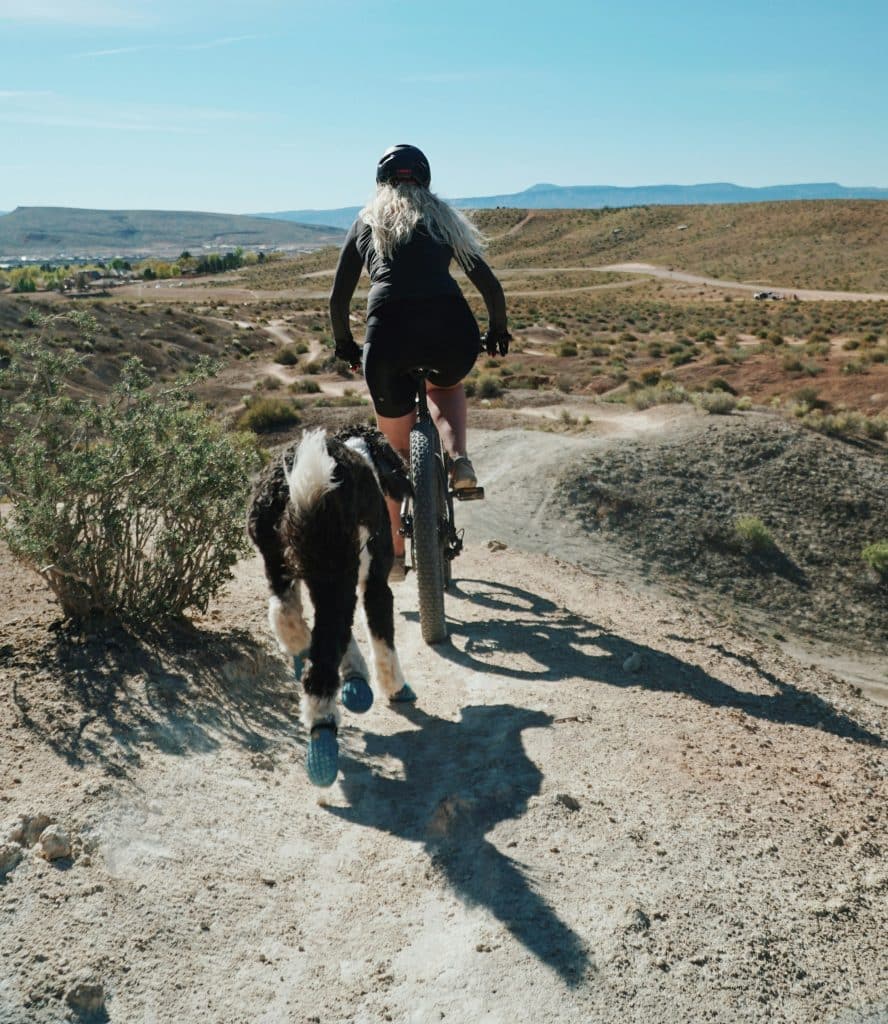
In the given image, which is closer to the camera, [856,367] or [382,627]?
[382,627]

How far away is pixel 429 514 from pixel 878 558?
6.93 metres

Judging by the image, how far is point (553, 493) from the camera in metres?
10.4

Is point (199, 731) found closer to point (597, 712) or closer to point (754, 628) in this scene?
point (597, 712)

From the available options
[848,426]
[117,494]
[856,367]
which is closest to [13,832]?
→ [117,494]

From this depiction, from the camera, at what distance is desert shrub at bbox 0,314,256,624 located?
493 cm

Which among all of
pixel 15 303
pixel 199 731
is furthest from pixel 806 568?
pixel 15 303

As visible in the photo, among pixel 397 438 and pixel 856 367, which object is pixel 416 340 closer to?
pixel 397 438

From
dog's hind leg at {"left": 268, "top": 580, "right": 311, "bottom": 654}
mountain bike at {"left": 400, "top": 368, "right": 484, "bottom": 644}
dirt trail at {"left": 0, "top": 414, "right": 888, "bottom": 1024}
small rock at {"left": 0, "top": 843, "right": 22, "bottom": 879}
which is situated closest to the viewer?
dirt trail at {"left": 0, "top": 414, "right": 888, "bottom": 1024}

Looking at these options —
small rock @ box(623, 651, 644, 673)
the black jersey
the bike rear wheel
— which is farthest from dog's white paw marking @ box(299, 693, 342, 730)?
small rock @ box(623, 651, 644, 673)

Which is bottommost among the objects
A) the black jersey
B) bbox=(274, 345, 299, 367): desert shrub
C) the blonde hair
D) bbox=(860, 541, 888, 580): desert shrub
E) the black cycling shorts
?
bbox=(860, 541, 888, 580): desert shrub

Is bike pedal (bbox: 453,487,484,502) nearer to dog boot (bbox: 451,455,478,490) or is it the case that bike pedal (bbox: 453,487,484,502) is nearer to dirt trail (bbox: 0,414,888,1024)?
dog boot (bbox: 451,455,478,490)

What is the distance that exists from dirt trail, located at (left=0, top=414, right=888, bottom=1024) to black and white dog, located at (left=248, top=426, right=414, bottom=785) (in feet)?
1.25

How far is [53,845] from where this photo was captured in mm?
3199

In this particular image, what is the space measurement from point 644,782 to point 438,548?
5.93ft
